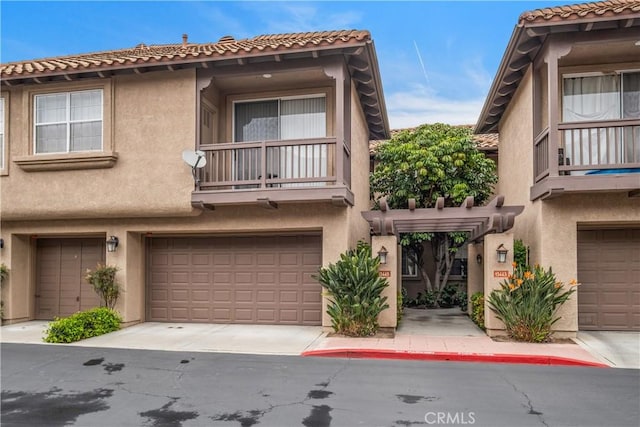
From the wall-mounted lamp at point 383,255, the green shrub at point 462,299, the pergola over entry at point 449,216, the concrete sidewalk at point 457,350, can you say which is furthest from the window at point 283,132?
the green shrub at point 462,299

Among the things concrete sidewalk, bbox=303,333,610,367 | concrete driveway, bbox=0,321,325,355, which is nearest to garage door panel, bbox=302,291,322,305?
concrete driveway, bbox=0,321,325,355

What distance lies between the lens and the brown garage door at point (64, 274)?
13398mm

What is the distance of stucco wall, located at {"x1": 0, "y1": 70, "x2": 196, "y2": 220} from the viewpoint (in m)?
11.6

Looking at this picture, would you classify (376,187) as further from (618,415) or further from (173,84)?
(618,415)

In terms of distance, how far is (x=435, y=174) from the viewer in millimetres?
15547

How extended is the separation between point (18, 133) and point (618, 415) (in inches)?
540

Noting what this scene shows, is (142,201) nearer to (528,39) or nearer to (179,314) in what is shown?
(179,314)

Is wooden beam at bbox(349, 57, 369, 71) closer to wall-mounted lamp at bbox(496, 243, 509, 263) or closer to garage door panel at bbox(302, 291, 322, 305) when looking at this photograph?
wall-mounted lamp at bbox(496, 243, 509, 263)

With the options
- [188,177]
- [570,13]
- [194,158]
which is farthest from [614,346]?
[188,177]

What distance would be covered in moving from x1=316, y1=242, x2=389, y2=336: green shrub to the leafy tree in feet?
19.2

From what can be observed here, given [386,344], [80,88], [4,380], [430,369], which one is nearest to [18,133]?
[80,88]

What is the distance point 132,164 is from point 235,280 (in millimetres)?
3768

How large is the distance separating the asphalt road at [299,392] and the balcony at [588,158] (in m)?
3.52

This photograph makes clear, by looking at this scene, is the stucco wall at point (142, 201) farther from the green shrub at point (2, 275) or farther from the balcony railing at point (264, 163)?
the balcony railing at point (264, 163)
